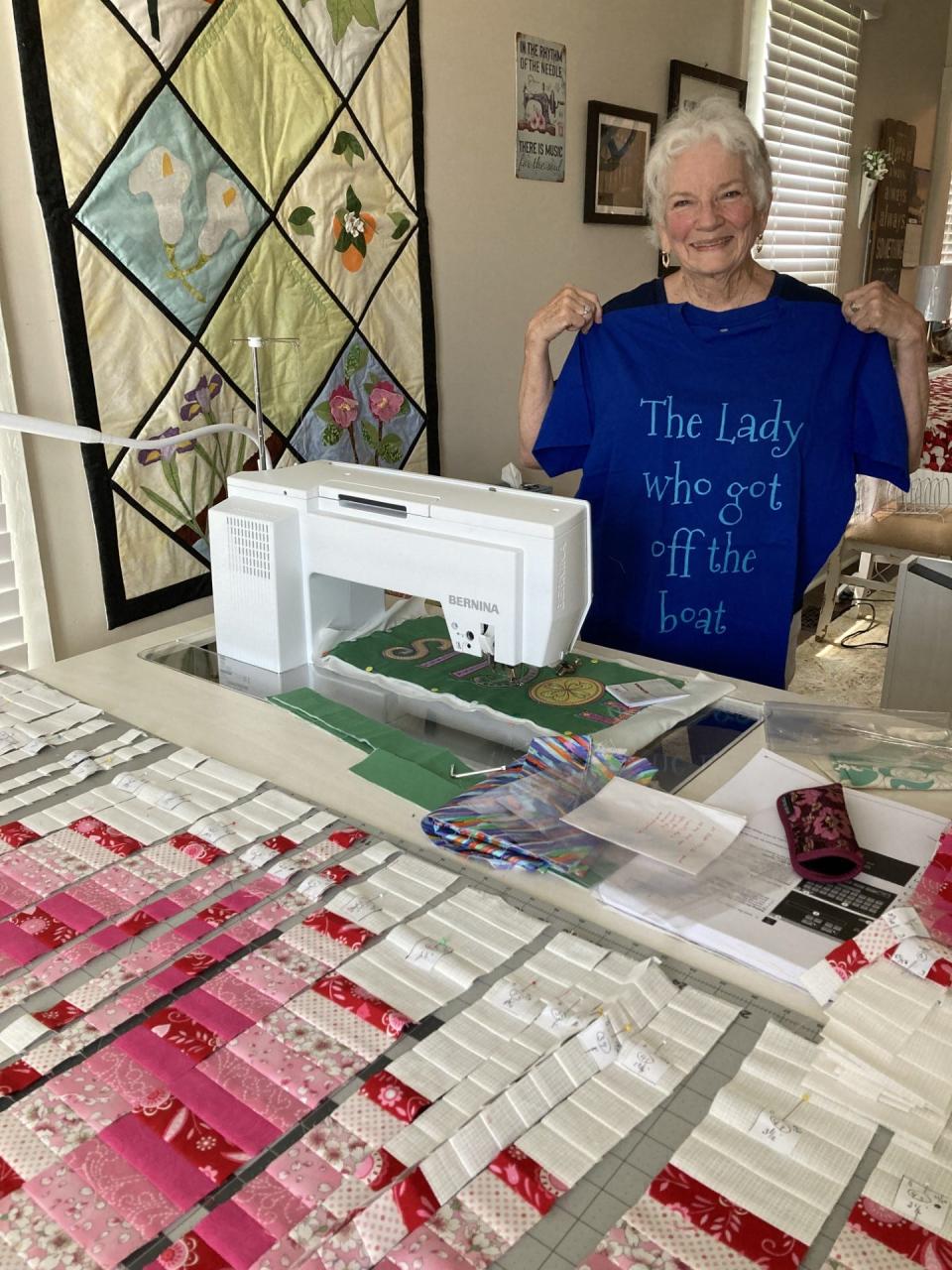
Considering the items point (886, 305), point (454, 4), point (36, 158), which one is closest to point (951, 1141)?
point (886, 305)

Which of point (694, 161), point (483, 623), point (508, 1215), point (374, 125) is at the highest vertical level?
point (374, 125)

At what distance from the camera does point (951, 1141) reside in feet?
2.31

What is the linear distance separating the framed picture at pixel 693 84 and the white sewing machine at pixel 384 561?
7.61 ft

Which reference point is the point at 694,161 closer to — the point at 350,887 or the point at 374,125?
the point at 374,125

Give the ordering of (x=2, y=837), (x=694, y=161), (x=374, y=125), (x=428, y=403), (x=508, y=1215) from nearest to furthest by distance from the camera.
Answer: (x=508, y=1215) < (x=2, y=837) < (x=694, y=161) < (x=374, y=125) < (x=428, y=403)

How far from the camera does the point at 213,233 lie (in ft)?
6.39

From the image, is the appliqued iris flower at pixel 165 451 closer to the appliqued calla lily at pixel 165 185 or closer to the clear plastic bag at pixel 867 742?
the appliqued calla lily at pixel 165 185

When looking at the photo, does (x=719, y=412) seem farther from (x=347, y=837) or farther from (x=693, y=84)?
(x=693, y=84)

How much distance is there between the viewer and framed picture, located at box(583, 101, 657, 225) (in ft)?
9.61

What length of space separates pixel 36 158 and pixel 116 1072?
1.50 m

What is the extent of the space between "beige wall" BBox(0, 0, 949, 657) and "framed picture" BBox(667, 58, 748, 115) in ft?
0.14

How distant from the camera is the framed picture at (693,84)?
126 inches

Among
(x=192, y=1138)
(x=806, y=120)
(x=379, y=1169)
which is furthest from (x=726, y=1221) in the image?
(x=806, y=120)

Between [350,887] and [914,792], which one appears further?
[914,792]
